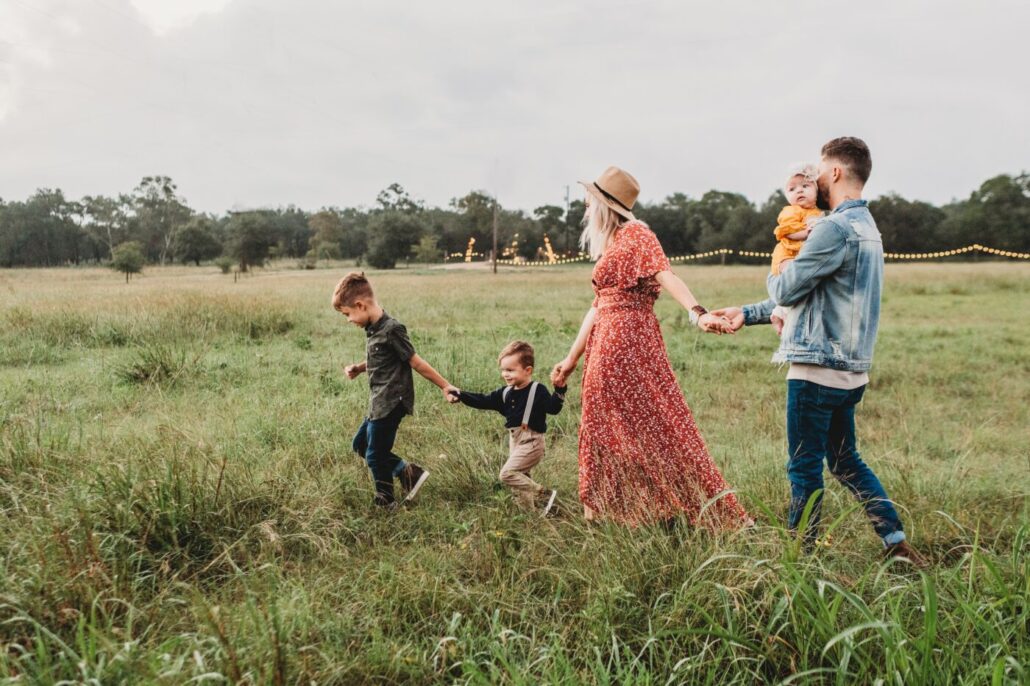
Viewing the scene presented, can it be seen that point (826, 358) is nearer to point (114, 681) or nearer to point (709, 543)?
point (709, 543)

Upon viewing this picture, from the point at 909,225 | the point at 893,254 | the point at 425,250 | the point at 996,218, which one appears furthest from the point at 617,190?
the point at 909,225

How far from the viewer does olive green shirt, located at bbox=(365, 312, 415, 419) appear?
3.93 m

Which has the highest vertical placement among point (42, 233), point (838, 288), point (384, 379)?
point (42, 233)

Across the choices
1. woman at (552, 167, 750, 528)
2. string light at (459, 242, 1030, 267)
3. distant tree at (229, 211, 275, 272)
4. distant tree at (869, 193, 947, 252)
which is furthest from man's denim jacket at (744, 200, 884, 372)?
distant tree at (869, 193, 947, 252)

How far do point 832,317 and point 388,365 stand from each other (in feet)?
8.47

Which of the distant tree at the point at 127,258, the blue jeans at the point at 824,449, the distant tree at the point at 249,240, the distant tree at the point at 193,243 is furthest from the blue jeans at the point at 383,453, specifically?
the distant tree at the point at 249,240

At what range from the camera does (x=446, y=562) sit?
308cm

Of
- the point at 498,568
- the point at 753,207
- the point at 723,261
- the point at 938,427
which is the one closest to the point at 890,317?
the point at 938,427

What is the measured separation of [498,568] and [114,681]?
1522 millimetres

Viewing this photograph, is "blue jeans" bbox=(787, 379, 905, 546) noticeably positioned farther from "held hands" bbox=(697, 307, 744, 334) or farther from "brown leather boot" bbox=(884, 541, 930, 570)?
"held hands" bbox=(697, 307, 744, 334)

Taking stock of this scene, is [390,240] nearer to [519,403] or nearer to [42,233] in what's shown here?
[42,233]

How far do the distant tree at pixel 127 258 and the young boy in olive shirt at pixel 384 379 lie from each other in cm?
2514

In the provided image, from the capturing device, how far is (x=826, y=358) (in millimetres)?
3018

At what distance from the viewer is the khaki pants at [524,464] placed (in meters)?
3.83
